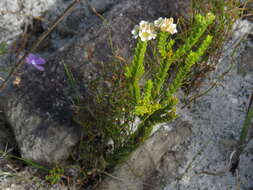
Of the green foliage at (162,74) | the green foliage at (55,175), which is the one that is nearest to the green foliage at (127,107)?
the green foliage at (162,74)

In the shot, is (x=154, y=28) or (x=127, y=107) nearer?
(x=154, y=28)

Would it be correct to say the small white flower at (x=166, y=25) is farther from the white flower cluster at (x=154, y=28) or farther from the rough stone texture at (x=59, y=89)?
the rough stone texture at (x=59, y=89)

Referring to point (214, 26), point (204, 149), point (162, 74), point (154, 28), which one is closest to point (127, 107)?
point (162, 74)

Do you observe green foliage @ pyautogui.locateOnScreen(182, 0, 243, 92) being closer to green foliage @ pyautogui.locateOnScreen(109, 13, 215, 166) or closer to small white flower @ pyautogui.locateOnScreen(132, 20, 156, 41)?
green foliage @ pyautogui.locateOnScreen(109, 13, 215, 166)

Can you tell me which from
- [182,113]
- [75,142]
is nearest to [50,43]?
[75,142]

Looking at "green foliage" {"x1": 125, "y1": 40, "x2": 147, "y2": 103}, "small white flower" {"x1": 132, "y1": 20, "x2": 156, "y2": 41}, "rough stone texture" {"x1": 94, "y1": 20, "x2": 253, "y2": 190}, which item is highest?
"small white flower" {"x1": 132, "y1": 20, "x2": 156, "y2": 41}

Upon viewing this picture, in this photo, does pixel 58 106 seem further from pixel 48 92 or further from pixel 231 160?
pixel 231 160

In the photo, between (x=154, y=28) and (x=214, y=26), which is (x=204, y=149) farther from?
(x=154, y=28)

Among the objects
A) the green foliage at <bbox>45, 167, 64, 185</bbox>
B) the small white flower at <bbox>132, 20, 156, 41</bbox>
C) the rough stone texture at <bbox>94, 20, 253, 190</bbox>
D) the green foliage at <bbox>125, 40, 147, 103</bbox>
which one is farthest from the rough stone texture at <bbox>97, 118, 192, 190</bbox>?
the small white flower at <bbox>132, 20, 156, 41</bbox>
